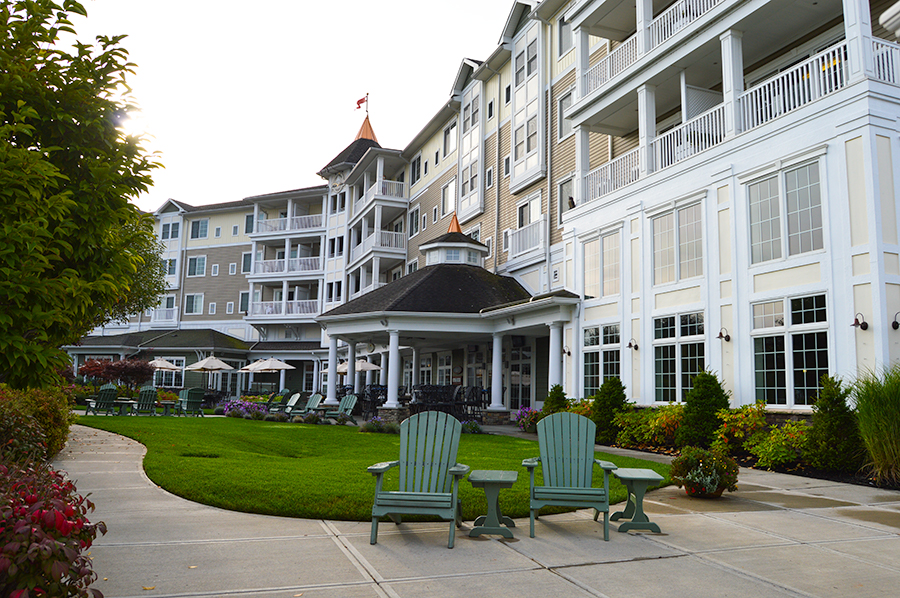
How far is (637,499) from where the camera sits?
642 centimetres

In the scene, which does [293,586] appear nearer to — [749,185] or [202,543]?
[202,543]

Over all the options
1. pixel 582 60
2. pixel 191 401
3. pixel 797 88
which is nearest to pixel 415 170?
pixel 191 401

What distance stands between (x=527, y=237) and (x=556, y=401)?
803 cm

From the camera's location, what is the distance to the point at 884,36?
40.9 feet

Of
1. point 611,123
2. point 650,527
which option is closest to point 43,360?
point 650,527

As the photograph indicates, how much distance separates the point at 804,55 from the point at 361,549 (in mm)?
13717

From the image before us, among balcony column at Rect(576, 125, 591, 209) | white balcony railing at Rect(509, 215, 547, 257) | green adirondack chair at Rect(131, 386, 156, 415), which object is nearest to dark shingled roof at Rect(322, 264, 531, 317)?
white balcony railing at Rect(509, 215, 547, 257)

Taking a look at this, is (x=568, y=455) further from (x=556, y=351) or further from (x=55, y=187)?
(x=556, y=351)

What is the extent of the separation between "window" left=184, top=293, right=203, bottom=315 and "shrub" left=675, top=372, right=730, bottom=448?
4264cm

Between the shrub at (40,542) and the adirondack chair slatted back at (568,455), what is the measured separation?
4.17 metres

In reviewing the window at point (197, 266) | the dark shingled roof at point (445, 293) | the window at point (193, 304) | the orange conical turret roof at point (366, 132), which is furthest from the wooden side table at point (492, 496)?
the window at point (197, 266)

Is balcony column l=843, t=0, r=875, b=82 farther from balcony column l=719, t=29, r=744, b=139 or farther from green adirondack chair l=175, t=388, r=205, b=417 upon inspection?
green adirondack chair l=175, t=388, r=205, b=417

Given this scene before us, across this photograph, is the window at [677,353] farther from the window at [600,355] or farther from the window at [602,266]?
the window at [602,266]

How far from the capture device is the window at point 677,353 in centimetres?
1437
